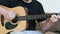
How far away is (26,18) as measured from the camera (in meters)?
1.38

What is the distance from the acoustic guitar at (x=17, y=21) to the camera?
1.33 metres

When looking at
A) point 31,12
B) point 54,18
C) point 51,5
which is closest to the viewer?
point 54,18

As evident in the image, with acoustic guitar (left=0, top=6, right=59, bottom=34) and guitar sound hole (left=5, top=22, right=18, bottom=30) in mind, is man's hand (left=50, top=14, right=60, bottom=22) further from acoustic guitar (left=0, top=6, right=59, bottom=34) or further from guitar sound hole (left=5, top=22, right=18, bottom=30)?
guitar sound hole (left=5, top=22, right=18, bottom=30)

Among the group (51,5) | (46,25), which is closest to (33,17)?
(46,25)

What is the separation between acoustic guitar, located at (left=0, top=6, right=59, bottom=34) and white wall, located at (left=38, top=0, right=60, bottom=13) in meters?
0.33

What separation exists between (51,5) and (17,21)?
526 millimetres

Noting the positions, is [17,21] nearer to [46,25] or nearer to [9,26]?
[9,26]

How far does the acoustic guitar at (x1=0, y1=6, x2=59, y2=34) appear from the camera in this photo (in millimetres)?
1335

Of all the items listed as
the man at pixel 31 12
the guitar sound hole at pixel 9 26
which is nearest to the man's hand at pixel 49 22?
the man at pixel 31 12

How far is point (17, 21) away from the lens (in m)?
1.38

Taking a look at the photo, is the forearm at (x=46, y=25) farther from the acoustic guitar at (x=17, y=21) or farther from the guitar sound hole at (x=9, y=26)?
the guitar sound hole at (x=9, y=26)

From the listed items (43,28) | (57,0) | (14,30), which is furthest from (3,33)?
(57,0)

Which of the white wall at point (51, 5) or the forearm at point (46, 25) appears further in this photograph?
the white wall at point (51, 5)

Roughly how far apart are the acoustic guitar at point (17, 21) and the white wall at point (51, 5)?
0.33 metres
